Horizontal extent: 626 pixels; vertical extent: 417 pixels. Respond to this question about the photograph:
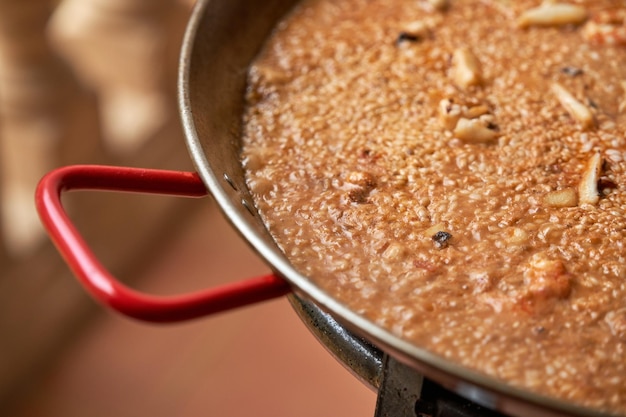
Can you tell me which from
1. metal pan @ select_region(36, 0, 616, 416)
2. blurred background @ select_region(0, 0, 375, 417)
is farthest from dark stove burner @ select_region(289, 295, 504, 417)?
blurred background @ select_region(0, 0, 375, 417)

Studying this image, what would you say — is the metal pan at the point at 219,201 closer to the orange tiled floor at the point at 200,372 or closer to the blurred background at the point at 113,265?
the blurred background at the point at 113,265

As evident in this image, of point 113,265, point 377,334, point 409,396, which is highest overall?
point 377,334

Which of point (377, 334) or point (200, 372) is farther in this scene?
point (200, 372)

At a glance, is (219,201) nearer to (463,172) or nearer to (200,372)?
(463,172)

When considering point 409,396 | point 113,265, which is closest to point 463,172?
point 409,396

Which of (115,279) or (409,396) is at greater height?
(115,279)

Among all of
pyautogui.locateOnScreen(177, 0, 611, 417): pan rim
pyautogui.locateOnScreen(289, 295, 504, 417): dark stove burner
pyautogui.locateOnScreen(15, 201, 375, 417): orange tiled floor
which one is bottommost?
pyautogui.locateOnScreen(15, 201, 375, 417): orange tiled floor

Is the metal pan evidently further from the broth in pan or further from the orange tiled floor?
the orange tiled floor
